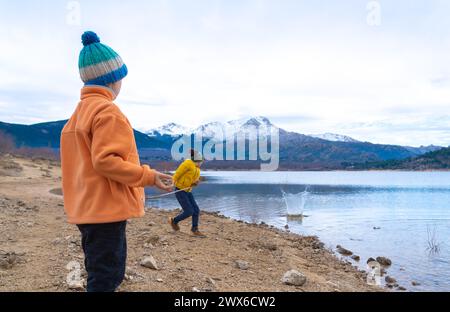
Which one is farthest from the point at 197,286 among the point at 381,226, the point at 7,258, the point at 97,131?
the point at 381,226

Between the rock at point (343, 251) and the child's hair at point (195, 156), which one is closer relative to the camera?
the child's hair at point (195, 156)

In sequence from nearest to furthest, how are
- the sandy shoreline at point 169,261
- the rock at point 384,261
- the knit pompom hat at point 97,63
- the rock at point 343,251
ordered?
1. the knit pompom hat at point 97,63
2. the sandy shoreline at point 169,261
3. the rock at point 384,261
4. the rock at point 343,251

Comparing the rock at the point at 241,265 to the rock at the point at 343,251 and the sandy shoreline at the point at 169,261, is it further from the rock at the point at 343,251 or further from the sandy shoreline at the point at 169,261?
the rock at the point at 343,251

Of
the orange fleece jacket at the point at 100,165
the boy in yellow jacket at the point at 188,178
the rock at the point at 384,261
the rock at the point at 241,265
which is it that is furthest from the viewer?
the rock at the point at 384,261

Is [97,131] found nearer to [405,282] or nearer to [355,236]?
[405,282]

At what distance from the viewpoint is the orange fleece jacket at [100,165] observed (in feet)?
8.87

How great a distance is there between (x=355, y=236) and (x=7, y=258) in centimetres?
1329

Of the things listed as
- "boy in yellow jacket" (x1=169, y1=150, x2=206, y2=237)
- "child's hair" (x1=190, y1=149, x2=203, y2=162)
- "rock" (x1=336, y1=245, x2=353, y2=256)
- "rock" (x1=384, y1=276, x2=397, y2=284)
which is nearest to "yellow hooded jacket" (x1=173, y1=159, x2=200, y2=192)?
"boy in yellow jacket" (x1=169, y1=150, x2=206, y2=237)

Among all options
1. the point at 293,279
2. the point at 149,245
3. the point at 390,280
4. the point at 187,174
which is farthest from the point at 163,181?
the point at 390,280

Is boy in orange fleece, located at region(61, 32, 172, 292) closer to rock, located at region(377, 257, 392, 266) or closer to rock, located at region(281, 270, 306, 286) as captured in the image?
rock, located at region(281, 270, 306, 286)

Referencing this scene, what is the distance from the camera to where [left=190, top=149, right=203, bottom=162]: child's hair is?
8.70m

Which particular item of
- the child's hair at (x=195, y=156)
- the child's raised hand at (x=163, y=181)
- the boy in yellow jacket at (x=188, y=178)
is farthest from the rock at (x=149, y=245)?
the child's raised hand at (x=163, y=181)

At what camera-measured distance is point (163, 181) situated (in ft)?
9.82
